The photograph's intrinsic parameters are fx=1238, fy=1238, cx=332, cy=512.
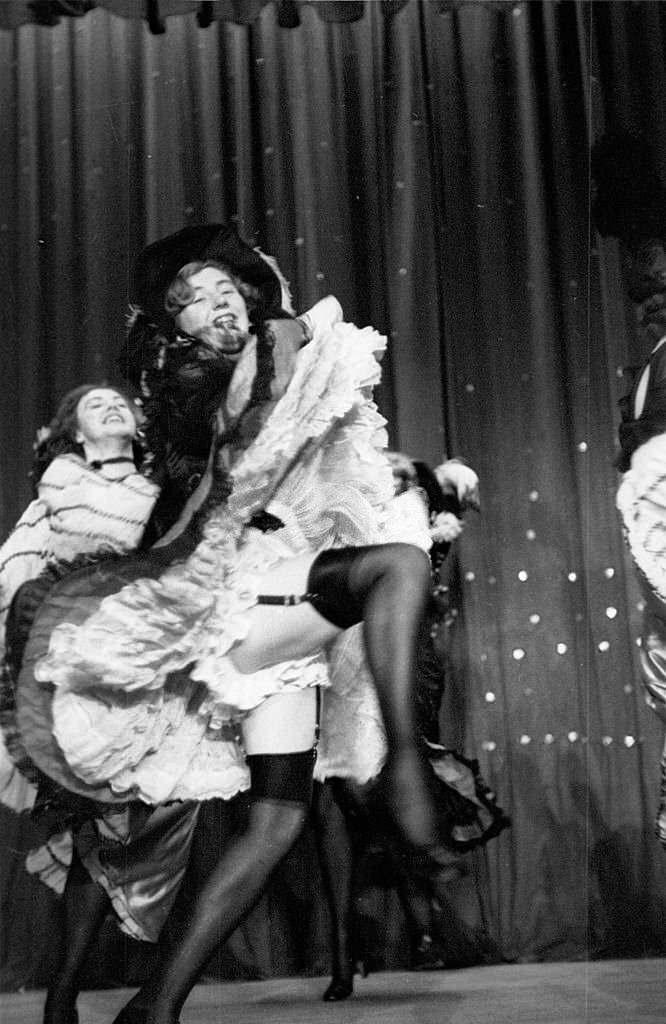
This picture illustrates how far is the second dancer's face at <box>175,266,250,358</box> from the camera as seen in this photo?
99.5 inches

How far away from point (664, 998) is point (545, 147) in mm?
1863

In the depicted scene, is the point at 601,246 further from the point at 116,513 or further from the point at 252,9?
the point at 116,513

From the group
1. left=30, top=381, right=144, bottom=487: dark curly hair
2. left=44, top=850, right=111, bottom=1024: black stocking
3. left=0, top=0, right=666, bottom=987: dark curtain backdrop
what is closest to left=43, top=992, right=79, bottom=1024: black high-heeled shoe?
left=44, top=850, right=111, bottom=1024: black stocking

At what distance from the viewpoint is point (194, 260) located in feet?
8.59

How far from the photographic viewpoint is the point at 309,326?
8.49 ft

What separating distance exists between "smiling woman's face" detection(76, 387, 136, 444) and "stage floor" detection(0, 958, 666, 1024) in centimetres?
114

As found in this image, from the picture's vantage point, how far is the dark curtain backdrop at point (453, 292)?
8.68ft

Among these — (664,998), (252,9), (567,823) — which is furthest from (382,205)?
(664,998)

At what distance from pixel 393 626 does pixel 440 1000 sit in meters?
0.83

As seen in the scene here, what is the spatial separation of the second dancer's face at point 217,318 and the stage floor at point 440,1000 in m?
1.33

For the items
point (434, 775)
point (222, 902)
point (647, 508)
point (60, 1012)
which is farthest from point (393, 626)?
point (60, 1012)

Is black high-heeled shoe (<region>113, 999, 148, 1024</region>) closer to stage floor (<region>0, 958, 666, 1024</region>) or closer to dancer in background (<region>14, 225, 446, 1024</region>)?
dancer in background (<region>14, 225, 446, 1024</region>)

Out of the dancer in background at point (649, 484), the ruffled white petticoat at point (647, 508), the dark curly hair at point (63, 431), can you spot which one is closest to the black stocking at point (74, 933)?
the dark curly hair at point (63, 431)

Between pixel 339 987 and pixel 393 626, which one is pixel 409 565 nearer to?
pixel 393 626
